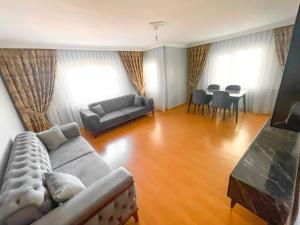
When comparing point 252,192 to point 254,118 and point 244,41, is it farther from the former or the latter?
point 244,41

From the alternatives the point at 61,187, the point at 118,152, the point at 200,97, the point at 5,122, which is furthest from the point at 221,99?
the point at 5,122

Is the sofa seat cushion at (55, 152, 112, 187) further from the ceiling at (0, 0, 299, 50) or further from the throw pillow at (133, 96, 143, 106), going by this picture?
the throw pillow at (133, 96, 143, 106)

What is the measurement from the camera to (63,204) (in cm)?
107

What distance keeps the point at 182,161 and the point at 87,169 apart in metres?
1.49

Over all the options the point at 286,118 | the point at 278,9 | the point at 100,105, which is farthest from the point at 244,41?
the point at 100,105

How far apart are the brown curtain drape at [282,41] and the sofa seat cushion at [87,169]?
4.60 metres

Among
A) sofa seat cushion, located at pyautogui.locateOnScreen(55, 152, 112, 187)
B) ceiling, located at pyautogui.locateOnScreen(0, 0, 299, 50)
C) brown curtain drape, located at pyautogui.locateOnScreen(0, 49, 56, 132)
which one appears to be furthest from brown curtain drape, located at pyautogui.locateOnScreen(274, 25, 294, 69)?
brown curtain drape, located at pyautogui.locateOnScreen(0, 49, 56, 132)

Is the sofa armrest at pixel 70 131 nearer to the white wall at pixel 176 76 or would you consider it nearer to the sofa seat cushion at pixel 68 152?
the sofa seat cushion at pixel 68 152

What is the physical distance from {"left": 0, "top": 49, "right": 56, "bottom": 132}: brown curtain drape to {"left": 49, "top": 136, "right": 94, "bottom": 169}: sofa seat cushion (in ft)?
4.99

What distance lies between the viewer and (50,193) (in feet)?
3.67

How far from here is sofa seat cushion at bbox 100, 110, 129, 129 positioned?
357cm

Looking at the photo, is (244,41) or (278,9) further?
(244,41)

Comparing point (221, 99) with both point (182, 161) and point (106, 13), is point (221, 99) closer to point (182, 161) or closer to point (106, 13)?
point (182, 161)

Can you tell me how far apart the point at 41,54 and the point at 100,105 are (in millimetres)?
1752
